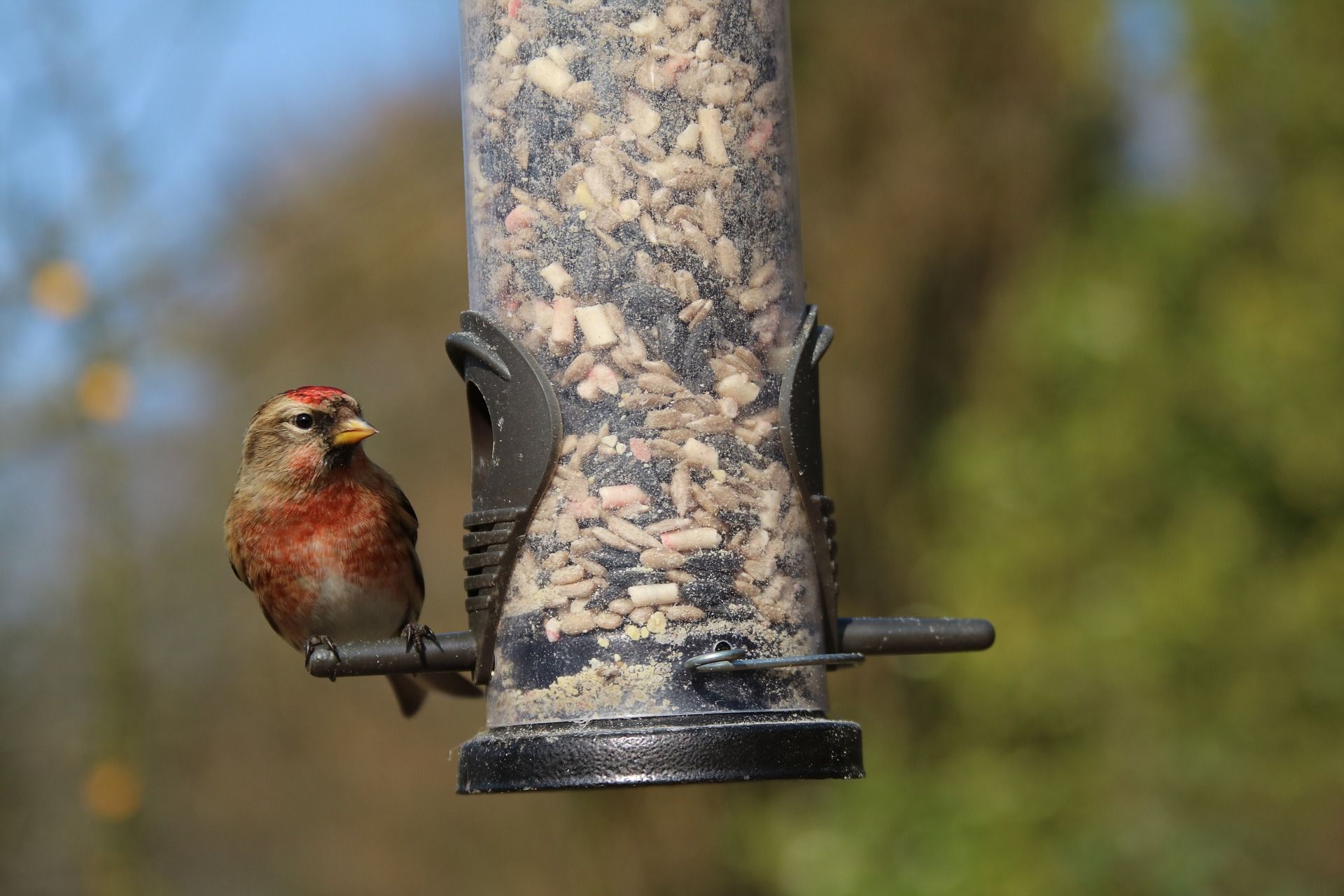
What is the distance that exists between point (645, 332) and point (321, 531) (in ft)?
5.35

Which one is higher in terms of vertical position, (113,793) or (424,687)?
(424,687)

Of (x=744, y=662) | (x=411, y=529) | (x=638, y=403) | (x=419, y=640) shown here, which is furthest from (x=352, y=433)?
(x=744, y=662)

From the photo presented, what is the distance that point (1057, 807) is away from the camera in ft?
29.2

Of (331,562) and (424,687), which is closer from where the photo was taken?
(331,562)

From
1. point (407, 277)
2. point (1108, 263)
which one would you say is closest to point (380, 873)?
point (407, 277)

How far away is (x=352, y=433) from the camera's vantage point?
5125mm

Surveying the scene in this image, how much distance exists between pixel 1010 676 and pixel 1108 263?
9.43 ft

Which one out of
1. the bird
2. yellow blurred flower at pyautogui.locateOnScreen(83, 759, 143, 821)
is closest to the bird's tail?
the bird

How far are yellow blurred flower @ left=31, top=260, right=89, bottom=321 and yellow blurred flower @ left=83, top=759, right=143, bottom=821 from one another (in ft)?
7.49

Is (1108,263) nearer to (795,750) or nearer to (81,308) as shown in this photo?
(81,308)

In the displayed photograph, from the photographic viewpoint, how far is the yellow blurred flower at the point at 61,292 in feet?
27.0

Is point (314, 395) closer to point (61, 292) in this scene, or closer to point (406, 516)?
point (406, 516)

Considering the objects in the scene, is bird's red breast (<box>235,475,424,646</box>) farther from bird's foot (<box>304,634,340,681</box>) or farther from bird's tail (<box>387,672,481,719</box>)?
bird's tail (<box>387,672,481,719</box>)

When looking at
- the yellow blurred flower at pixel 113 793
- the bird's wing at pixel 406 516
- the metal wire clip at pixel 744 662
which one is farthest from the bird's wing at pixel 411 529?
the yellow blurred flower at pixel 113 793
